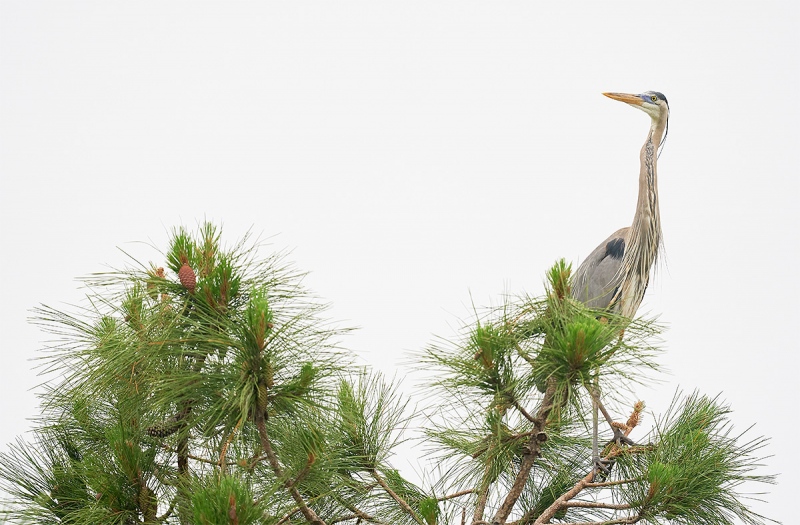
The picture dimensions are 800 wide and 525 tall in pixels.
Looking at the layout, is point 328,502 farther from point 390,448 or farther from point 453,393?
point 453,393

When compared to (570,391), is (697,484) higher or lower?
lower

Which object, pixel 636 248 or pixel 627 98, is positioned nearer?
pixel 636 248

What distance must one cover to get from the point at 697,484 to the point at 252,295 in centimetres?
135

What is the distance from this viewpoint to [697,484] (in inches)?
95.9

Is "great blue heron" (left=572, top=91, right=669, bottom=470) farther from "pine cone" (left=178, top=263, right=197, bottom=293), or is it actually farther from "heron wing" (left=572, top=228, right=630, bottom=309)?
"pine cone" (left=178, top=263, right=197, bottom=293)

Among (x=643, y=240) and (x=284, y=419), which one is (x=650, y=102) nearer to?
(x=643, y=240)

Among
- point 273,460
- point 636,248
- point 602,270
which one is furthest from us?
point 602,270

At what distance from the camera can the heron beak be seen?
4121 mm

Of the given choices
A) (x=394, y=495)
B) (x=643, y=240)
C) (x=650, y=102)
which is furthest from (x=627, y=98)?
(x=394, y=495)

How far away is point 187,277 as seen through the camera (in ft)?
6.73

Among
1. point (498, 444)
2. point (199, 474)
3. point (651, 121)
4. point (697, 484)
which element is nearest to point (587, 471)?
point (697, 484)

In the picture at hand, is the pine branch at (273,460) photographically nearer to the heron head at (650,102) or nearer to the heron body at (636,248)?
the heron body at (636,248)

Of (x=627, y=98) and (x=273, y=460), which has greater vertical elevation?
(x=627, y=98)

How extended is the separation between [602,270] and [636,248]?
0.68 feet
